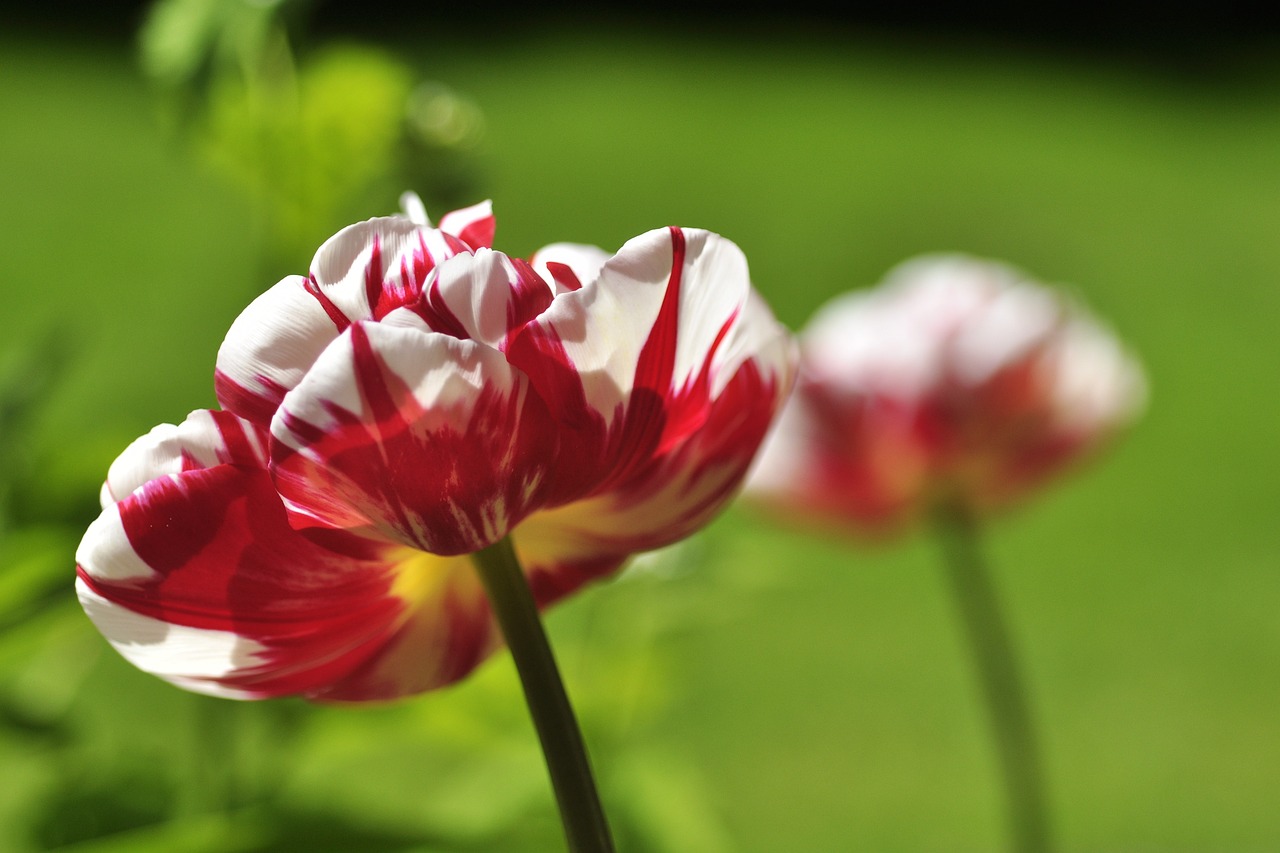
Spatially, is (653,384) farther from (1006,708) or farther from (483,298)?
(1006,708)

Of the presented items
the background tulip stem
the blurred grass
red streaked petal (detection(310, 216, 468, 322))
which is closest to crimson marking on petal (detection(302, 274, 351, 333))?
red streaked petal (detection(310, 216, 468, 322))

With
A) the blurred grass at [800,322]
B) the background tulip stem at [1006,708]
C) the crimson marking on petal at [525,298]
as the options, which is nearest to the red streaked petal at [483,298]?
the crimson marking on petal at [525,298]

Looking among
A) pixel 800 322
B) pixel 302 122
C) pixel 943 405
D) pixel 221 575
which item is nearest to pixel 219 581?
pixel 221 575

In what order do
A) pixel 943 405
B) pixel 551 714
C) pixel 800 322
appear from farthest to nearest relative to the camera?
pixel 800 322
pixel 943 405
pixel 551 714

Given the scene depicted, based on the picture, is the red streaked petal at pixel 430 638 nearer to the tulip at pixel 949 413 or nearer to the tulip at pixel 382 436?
the tulip at pixel 382 436

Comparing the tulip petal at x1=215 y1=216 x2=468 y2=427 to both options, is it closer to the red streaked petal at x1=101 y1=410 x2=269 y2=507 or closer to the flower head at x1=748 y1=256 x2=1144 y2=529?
the red streaked petal at x1=101 y1=410 x2=269 y2=507

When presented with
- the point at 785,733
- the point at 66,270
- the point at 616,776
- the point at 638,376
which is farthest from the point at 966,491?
the point at 66,270
